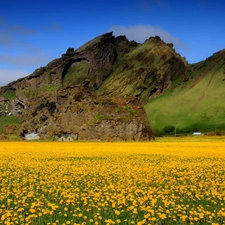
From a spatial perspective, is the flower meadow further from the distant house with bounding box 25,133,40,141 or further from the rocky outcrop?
the distant house with bounding box 25,133,40,141

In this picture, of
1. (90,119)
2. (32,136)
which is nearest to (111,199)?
(90,119)

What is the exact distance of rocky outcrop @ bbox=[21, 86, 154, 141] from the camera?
9831 centimetres

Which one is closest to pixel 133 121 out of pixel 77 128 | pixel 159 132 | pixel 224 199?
pixel 77 128

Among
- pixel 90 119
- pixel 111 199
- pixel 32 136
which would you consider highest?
pixel 90 119

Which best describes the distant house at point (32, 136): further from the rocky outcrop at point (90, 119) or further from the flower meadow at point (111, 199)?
the flower meadow at point (111, 199)

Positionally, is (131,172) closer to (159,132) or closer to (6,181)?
(6,181)

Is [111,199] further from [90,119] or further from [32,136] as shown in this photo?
[32,136]

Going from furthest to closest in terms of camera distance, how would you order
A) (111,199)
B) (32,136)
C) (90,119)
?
(32,136), (90,119), (111,199)

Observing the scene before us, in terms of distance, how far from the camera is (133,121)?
99.8 meters

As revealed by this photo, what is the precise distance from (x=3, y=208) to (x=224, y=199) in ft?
30.2

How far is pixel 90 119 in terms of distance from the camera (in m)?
101

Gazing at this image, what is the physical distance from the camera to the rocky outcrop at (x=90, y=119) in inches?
3871

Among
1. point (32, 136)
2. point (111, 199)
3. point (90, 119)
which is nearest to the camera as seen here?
point (111, 199)

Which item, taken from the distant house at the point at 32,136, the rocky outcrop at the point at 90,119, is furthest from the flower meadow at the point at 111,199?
the distant house at the point at 32,136
